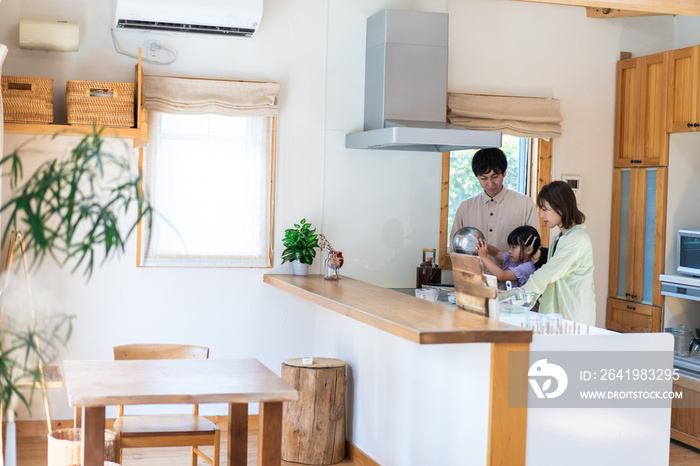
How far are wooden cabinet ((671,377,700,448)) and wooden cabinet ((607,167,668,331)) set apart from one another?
21.6 inches

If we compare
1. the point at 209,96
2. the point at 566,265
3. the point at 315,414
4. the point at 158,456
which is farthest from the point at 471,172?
the point at 158,456

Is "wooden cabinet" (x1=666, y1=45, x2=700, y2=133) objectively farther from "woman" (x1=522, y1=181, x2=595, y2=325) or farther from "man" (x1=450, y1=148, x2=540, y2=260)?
"woman" (x1=522, y1=181, x2=595, y2=325)

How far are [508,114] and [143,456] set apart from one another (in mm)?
3318

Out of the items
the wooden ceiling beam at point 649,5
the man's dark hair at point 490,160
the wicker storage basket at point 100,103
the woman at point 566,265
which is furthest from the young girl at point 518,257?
the wicker storage basket at point 100,103

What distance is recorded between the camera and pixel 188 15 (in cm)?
459

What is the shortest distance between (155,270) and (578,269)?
261 cm

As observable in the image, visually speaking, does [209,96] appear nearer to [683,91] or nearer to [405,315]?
[405,315]

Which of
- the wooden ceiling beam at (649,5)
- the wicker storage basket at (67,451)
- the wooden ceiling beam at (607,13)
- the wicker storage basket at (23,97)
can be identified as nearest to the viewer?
the wicker storage basket at (67,451)

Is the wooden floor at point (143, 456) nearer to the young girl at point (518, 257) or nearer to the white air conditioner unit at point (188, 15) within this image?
the young girl at point (518, 257)

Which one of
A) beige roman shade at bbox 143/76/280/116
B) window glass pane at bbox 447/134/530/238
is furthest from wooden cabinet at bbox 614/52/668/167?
beige roman shade at bbox 143/76/280/116

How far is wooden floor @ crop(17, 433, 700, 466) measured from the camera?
438cm

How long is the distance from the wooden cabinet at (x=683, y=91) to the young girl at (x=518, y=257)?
146 cm

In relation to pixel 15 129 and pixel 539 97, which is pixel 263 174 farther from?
pixel 539 97

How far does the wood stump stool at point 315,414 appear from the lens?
14.3 ft
